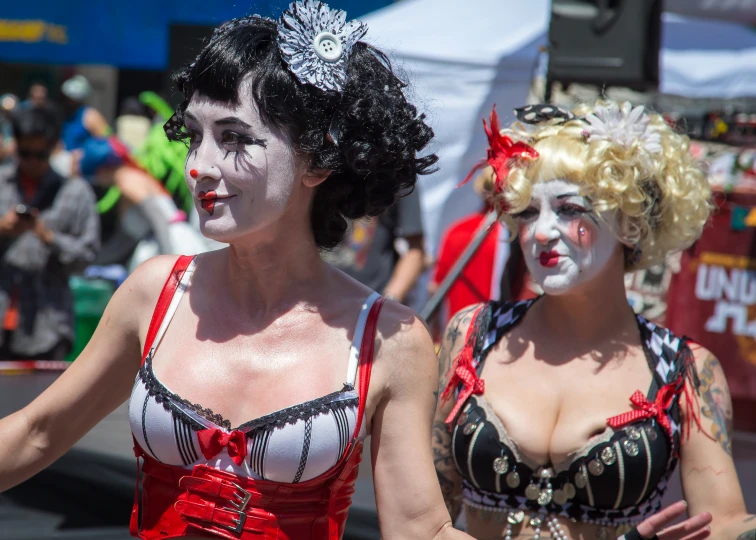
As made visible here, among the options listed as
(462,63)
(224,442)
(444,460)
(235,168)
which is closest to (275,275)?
(235,168)

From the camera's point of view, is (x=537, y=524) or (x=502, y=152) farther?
(x=502, y=152)

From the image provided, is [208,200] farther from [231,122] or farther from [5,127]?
[5,127]

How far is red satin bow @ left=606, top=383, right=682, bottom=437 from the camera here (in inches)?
97.0

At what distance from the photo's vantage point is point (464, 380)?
2600 mm

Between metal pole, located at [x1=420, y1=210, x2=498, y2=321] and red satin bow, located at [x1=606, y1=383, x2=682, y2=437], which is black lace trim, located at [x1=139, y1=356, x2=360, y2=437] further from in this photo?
metal pole, located at [x1=420, y1=210, x2=498, y2=321]

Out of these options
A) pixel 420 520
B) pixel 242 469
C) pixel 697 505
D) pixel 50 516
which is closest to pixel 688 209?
pixel 697 505

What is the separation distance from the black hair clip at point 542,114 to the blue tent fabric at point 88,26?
A: 7.75m

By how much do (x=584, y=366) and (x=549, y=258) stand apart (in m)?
0.30

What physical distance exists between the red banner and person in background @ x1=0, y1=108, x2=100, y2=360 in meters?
3.51

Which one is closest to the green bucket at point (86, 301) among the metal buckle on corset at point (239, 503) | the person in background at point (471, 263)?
the person in background at point (471, 263)

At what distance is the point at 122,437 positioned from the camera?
4.61 metres

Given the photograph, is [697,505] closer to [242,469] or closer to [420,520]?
[420,520]

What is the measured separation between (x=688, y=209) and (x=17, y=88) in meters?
12.0

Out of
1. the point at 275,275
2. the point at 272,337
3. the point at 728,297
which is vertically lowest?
the point at 728,297
